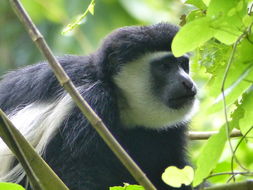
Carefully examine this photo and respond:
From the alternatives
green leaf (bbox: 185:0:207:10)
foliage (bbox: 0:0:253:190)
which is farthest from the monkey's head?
green leaf (bbox: 185:0:207:10)

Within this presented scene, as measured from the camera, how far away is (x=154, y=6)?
553 cm

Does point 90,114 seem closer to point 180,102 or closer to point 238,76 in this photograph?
point 238,76

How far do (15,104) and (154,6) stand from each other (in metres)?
3.21

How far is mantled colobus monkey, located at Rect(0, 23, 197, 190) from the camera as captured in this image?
2.36 meters

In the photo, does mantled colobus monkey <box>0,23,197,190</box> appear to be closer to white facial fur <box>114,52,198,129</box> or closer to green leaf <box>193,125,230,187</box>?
white facial fur <box>114,52,198,129</box>

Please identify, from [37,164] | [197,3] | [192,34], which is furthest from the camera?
[197,3]

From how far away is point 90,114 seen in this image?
1071mm

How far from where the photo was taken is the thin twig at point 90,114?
104 centimetres

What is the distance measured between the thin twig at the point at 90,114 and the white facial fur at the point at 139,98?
61.2 inches

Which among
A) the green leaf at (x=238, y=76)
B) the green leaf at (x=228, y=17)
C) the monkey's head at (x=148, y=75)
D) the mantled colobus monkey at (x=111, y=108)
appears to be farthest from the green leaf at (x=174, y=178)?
the monkey's head at (x=148, y=75)

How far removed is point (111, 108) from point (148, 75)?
35 centimetres

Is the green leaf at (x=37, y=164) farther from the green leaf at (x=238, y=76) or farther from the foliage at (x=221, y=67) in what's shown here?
the green leaf at (x=238, y=76)

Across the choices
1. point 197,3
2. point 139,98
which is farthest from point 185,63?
point 197,3

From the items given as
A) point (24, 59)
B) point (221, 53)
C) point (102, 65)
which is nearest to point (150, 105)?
point (102, 65)
